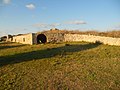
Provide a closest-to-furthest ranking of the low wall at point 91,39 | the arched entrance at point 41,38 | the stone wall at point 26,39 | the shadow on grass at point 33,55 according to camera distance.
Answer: the shadow on grass at point 33,55
the low wall at point 91,39
the stone wall at point 26,39
the arched entrance at point 41,38

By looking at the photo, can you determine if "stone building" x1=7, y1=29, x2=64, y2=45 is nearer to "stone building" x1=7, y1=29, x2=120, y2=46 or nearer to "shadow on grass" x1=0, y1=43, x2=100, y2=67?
"stone building" x1=7, y1=29, x2=120, y2=46

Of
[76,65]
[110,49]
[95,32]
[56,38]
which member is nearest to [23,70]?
[76,65]

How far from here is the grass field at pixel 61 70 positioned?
1800 centimetres

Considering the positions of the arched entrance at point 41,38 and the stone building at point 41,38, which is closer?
the stone building at point 41,38

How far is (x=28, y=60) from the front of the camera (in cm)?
2405

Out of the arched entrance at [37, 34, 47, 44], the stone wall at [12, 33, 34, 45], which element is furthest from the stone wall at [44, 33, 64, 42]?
the stone wall at [12, 33, 34, 45]

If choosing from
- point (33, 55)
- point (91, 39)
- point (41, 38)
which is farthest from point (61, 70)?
point (41, 38)

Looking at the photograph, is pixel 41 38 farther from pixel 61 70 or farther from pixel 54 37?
pixel 61 70

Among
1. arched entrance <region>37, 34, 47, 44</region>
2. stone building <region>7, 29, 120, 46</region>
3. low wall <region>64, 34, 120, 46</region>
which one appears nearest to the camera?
low wall <region>64, 34, 120, 46</region>

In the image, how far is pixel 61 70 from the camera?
2097 cm

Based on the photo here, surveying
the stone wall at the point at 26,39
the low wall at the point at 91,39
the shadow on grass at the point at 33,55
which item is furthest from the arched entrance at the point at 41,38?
the shadow on grass at the point at 33,55

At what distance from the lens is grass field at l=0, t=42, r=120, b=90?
18.0 metres

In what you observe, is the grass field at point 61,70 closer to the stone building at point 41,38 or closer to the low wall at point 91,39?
the low wall at point 91,39

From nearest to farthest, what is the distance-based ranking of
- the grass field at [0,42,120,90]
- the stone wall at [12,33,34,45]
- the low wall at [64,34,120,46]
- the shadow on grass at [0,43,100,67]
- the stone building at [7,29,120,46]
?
the grass field at [0,42,120,90], the shadow on grass at [0,43,100,67], the low wall at [64,34,120,46], the stone building at [7,29,120,46], the stone wall at [12,33,34,45]
